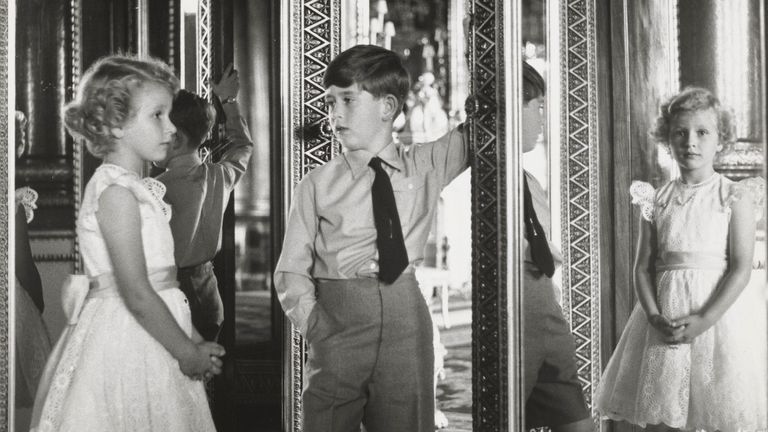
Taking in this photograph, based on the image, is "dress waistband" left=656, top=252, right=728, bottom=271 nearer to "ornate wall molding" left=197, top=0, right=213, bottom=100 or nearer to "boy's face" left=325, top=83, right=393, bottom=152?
"boy's face" left=325, top=83, right=393, bottom=152

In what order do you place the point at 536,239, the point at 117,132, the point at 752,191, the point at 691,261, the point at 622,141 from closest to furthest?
the point at 752,191, the point at 691,261, the point at 622,141, the point at 536,239, the point at 117,132

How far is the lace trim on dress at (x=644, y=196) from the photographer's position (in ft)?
8.75

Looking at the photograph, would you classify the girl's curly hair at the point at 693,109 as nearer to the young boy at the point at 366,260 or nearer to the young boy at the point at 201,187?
the young boy at the point at 366,260

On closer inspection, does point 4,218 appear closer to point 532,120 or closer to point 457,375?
point 457,375

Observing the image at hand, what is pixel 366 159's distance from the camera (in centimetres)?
289

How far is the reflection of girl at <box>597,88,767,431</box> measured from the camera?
252 centimetres

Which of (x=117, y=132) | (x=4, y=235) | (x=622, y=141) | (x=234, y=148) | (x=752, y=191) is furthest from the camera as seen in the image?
(x=234, y=148)

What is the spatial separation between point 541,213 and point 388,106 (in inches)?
20.0

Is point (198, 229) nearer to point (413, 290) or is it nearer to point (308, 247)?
point (308, 247)

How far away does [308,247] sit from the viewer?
2.87 m

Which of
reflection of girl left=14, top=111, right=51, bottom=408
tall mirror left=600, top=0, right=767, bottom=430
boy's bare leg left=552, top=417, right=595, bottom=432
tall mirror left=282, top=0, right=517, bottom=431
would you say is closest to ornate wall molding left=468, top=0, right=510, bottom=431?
tall mirror left=282, top=0, right=517, bottom=431

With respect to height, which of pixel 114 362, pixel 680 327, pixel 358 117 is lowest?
pixel 114 362

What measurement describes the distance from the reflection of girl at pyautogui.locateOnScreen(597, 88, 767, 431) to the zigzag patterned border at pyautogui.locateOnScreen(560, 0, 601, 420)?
107 mm

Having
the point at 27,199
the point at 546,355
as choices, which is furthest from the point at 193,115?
the point at 546,355
